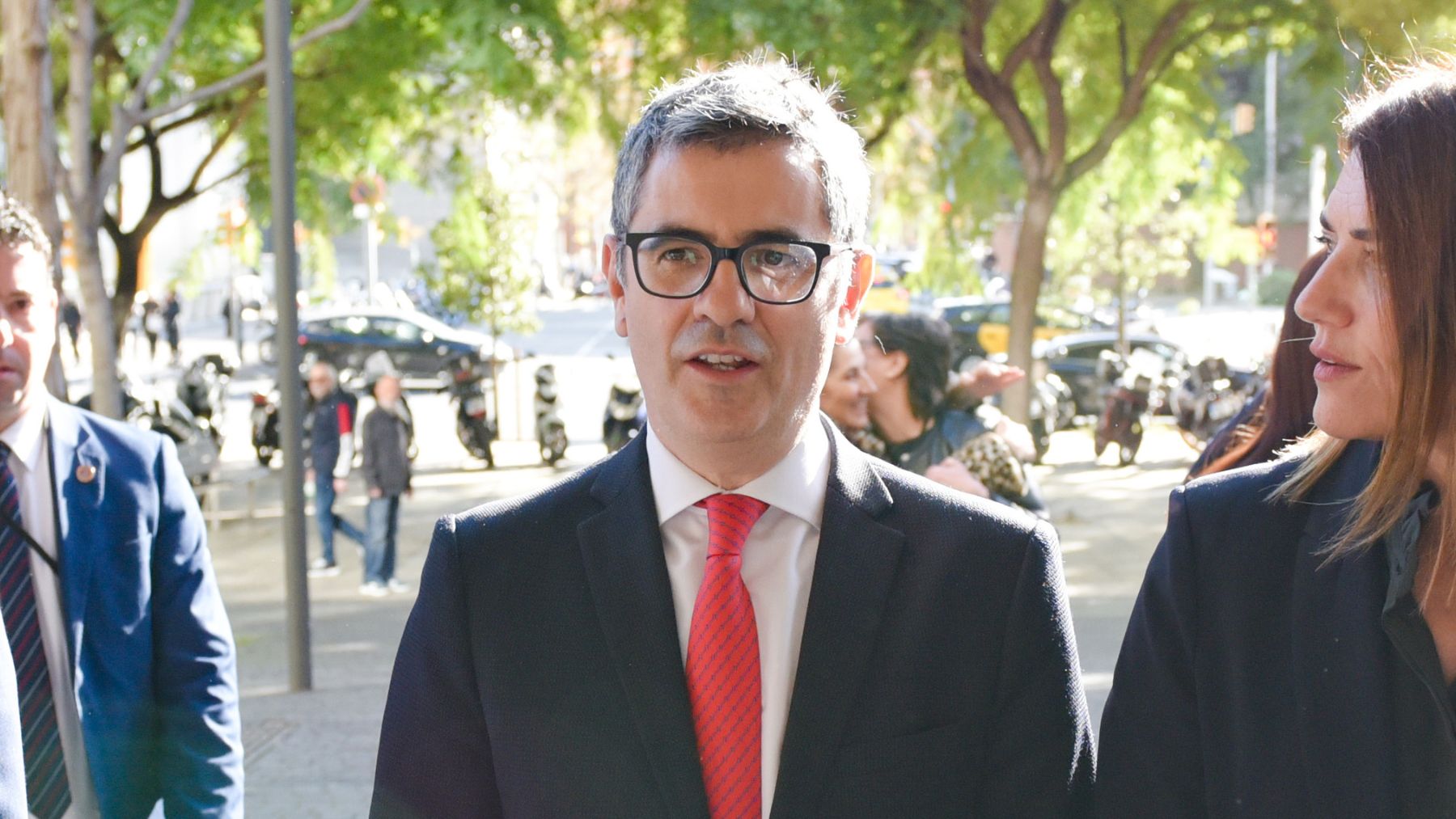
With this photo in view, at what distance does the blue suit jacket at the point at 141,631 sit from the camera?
3.06 meters

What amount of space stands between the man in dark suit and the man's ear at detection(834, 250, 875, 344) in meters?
0.08

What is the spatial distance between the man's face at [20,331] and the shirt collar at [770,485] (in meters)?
1.60

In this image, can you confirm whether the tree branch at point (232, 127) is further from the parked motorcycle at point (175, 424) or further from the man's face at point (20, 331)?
the man's face at point (20, 331)

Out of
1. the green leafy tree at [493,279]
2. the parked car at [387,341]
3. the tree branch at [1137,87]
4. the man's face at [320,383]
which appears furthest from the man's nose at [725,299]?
the parked car at [387,341]

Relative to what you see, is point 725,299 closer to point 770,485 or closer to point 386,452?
point 770,485

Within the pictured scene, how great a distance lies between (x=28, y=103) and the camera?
28.8ft

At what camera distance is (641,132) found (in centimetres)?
208

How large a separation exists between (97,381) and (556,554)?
8.97 meters

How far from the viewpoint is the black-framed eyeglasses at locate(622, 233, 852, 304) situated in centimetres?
198

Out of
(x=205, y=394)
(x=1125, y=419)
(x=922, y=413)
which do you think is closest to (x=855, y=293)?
(x=922, y=413)

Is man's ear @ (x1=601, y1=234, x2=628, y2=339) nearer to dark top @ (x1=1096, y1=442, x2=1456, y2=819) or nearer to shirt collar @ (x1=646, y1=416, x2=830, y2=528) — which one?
shirt collar @ (x1=646, y1=416, x2=830, y2=528)

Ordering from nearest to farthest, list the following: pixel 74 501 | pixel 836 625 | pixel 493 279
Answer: pixel 836 625 → pixel 74 501 → pixel 493 279

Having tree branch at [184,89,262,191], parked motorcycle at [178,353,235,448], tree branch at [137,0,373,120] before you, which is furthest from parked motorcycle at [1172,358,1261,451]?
parked motorcycle at [178,353,235,448]

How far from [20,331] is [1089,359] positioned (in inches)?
822
